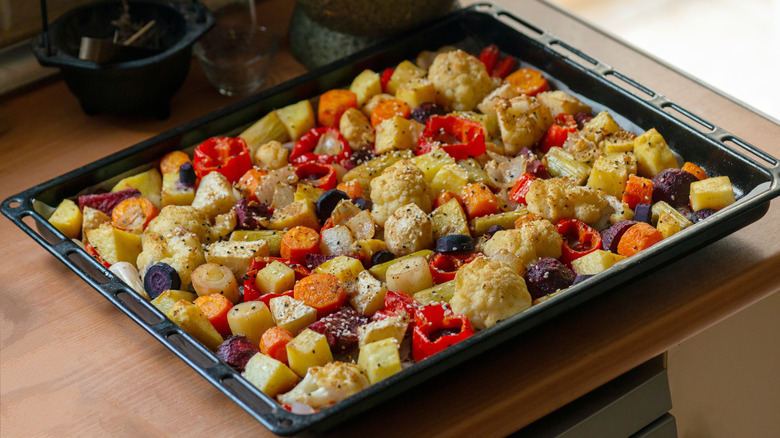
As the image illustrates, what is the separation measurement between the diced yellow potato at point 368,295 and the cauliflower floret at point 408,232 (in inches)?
3.6

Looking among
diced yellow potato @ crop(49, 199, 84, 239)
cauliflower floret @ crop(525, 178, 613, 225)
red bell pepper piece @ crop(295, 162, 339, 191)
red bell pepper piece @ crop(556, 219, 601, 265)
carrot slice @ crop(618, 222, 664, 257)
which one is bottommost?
diced yellow potato @ crop(49, 199, 84, 239)

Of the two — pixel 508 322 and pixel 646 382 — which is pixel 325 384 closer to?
pixel 508 322

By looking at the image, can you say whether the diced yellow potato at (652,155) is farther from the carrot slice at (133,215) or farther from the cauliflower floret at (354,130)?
the carrot slice at (133,215)

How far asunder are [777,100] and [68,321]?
2931mm

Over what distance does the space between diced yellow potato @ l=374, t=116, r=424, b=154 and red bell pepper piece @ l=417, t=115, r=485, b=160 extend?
19 millimetres

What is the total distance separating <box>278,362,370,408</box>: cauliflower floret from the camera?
1.16 metres

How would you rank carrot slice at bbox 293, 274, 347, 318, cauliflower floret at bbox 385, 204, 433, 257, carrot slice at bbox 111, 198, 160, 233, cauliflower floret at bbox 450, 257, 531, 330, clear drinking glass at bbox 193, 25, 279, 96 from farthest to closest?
1. clear drinking glass at bbox 193, 25, 279, 96
2. carrot slice at bbox 111, 198, 160, 233
3. cauliflower floret at bbox 385, 204, 433, 257
4. carrot slice at bbox 293, 274, 347, 318
5. cauliflower floret at bbox 450, 257, 531, 330

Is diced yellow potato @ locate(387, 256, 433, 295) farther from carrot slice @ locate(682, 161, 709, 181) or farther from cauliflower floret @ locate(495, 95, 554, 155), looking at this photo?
carrot slice @ locate(682, 161, 709, 181)

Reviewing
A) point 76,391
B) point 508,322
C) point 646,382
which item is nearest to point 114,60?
point 76,391

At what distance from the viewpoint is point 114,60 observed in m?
1.79

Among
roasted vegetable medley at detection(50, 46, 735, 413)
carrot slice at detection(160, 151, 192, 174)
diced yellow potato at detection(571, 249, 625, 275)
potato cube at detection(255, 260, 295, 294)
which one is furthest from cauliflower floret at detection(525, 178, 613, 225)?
carrot slice at detection(160, 151, 192, 174)

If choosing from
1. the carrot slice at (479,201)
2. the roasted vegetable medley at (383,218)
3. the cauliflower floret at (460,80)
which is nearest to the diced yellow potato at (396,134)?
the roasted vegetable medley at (383,218)

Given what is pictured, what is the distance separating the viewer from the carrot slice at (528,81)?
1.84 meters

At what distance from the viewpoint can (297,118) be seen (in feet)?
5.79
